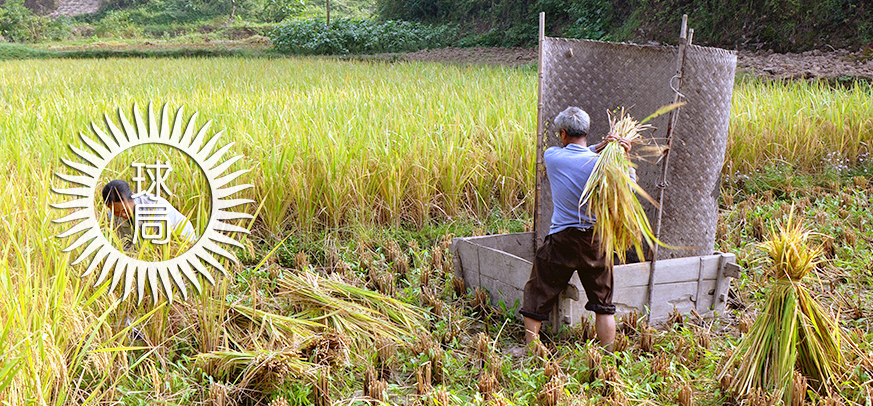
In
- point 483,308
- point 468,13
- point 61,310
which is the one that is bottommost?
point 483,308

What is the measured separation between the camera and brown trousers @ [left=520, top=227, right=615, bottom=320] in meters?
2.01

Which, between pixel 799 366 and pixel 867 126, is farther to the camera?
pixel 867 126

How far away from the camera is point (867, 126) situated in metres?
4.46

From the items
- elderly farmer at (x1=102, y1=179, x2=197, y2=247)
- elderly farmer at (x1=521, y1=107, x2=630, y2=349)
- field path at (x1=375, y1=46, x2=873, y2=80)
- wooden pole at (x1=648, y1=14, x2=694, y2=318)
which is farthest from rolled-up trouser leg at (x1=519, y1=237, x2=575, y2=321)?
field path at (x1=375, y1=46, x2=873, y2=80)

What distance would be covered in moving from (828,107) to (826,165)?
28.4 inches

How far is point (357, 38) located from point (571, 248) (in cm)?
1588

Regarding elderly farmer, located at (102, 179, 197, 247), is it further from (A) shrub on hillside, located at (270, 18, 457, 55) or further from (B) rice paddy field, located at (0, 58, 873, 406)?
(A) shrub on hillside, located at (270, 18, 457, 55)

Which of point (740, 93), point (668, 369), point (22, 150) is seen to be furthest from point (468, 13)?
point (668, 369)

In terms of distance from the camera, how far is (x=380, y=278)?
2590mm

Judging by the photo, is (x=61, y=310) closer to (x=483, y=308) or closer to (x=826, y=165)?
(x=483, y=308)

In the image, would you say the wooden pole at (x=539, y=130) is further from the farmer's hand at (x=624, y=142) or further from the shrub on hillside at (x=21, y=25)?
the shrub on hillside at (x=21, y=25)

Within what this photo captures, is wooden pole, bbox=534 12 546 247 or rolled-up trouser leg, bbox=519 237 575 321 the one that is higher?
wooden pole, bbox=534 12 546 247

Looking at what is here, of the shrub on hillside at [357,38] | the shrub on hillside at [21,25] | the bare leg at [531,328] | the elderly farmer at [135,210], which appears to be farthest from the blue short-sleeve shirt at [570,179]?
the shrub on hillside at [21,25]

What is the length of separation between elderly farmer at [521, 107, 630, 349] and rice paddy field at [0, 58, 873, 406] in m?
0.14
